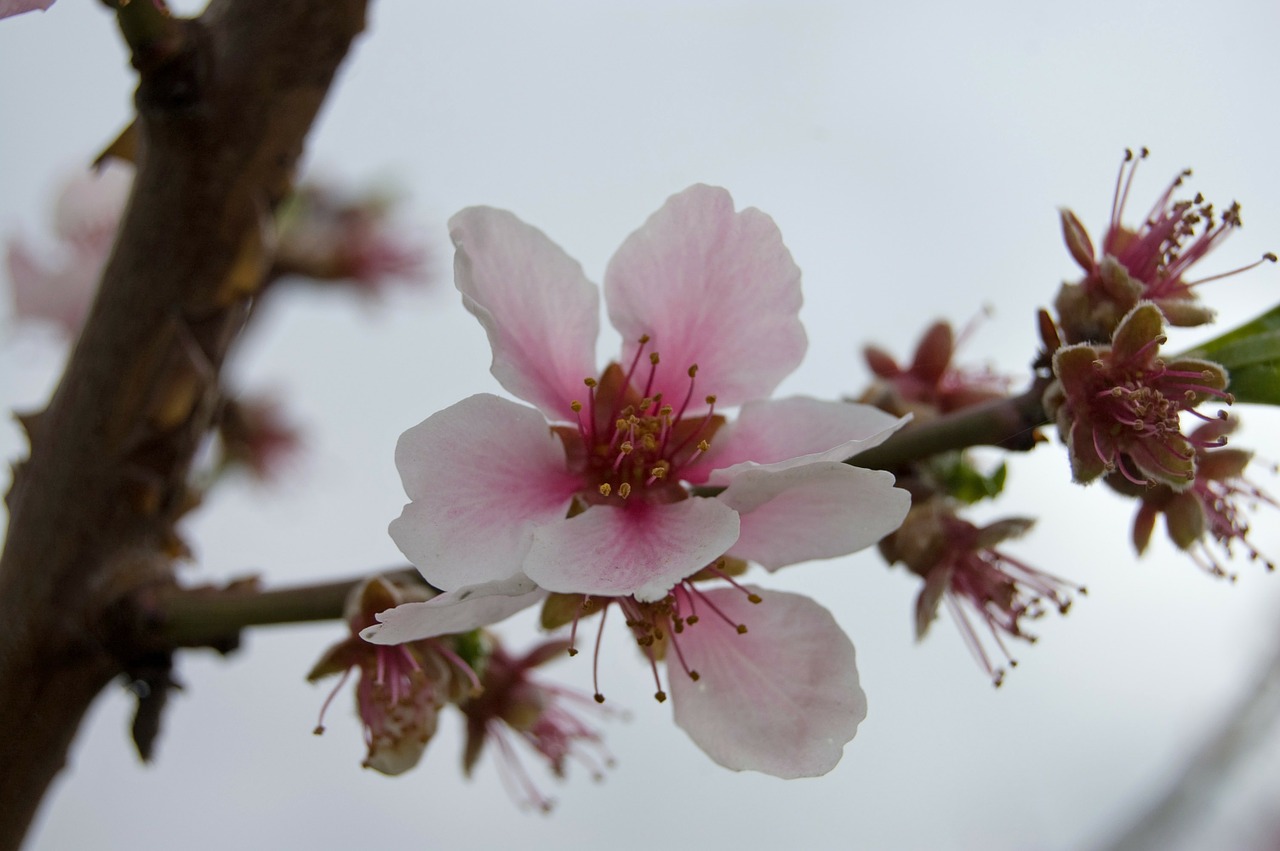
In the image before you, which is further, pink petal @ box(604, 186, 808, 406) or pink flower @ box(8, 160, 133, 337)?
pink flower @ box(8, 160, 133, 337)

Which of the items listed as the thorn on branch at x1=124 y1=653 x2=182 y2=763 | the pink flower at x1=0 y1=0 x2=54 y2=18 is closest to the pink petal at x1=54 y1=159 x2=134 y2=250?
the thorn on branch at x1=124 y1=653 x2=182 y2=763

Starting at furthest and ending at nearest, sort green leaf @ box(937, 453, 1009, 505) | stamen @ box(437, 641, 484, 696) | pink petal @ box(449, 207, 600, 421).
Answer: green leaf @ box(937, 453, 1009, 505) < stamen @ box(437, 641, 484, 696) < pink petal @ box(449, 207, 600, 421)

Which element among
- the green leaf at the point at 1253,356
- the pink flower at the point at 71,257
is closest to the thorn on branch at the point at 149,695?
Result: the green leaf at the point at 1253,356

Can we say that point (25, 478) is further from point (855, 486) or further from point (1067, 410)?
point (1067, 410)

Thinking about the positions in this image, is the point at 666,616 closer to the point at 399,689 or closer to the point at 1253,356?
the point at 399,689

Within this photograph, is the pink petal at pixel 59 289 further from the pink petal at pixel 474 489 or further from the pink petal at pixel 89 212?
the pink petal at pixel 474 489

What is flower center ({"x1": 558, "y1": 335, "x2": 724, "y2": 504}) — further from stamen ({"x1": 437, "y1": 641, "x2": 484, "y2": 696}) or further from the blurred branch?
the blurred branch

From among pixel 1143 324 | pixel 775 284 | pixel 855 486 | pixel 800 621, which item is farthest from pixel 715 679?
pixel 1143 324
